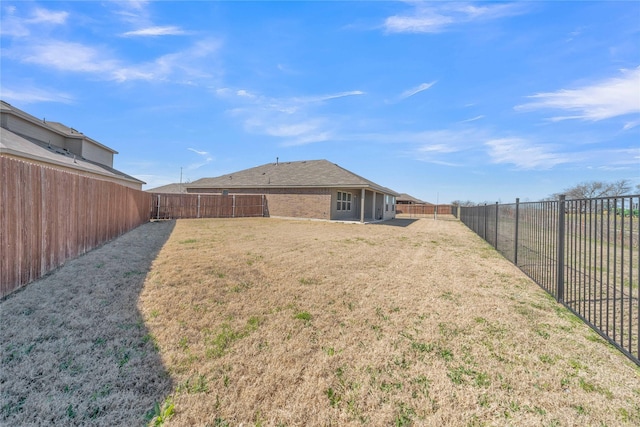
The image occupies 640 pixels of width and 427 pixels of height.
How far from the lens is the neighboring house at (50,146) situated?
10766 millimetres

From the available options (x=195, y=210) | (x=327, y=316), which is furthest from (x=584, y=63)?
(x=195, y=210)

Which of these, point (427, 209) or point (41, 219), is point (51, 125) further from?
point (427, 209)

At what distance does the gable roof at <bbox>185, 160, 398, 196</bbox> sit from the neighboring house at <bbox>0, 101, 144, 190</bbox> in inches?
282

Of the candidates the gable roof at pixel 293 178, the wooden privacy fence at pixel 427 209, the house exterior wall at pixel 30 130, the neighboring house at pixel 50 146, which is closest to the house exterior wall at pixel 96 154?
the neighboring house at pixel 50 146

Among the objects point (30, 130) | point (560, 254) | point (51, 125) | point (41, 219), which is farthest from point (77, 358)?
point (51, 125)

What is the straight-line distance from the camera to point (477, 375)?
2.45 m

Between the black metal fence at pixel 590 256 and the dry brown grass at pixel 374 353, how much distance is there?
31 cm

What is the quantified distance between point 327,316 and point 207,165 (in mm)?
35649

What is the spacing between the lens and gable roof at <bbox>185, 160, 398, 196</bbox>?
1916 cm

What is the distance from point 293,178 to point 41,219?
17301mm

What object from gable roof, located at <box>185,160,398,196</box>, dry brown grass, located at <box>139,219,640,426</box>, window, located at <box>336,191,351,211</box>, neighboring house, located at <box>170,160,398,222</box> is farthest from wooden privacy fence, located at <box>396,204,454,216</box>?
dry brown grass, located at <box>139,219,640,426</box>

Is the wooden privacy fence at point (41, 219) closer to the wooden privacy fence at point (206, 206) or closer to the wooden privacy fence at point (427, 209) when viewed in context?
the wooden privacy fence at point (206, 206)

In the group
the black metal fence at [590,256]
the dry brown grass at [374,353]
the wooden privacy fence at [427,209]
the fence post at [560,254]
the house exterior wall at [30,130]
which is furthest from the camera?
the wooden privacy fence at [427,209]

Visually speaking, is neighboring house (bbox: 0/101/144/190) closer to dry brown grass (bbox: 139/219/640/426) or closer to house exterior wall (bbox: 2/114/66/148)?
house exterior wall (bbox: 2/114/66/148)
